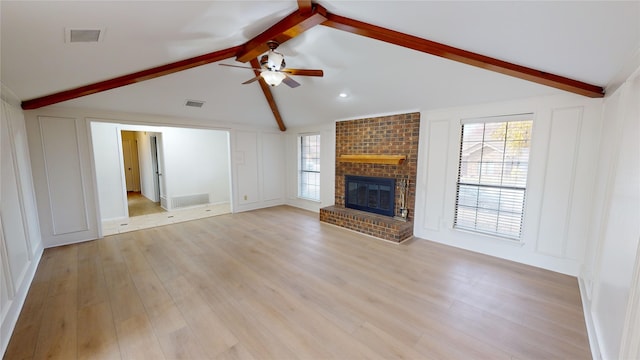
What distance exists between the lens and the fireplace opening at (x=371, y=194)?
4.52m

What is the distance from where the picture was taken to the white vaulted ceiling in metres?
1.56

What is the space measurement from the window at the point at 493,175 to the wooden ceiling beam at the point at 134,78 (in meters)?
3.66

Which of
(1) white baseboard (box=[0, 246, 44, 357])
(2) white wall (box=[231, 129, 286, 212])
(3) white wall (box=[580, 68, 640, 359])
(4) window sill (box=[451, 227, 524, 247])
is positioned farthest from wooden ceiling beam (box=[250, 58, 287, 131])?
(4) window sill (box=[451, 227, 524, 247])

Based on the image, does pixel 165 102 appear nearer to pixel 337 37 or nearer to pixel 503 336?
pixel 337 37

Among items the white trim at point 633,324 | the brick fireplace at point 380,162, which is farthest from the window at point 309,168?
the white trim at point 633,324

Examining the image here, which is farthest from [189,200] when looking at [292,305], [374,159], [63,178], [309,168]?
[292,305]

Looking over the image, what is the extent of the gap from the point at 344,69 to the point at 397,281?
288cm

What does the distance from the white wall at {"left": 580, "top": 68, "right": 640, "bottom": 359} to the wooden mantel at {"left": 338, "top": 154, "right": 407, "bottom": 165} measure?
92.9 inches

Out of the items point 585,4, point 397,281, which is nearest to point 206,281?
point 397,281

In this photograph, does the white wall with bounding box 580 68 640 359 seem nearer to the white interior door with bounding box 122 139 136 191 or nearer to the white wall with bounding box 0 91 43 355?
the white wall with bounding box 0 91 43 355

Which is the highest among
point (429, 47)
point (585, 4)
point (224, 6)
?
point (224, 6)

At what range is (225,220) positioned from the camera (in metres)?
5.29

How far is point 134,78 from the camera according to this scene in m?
3.05

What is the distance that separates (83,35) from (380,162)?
406 cm
